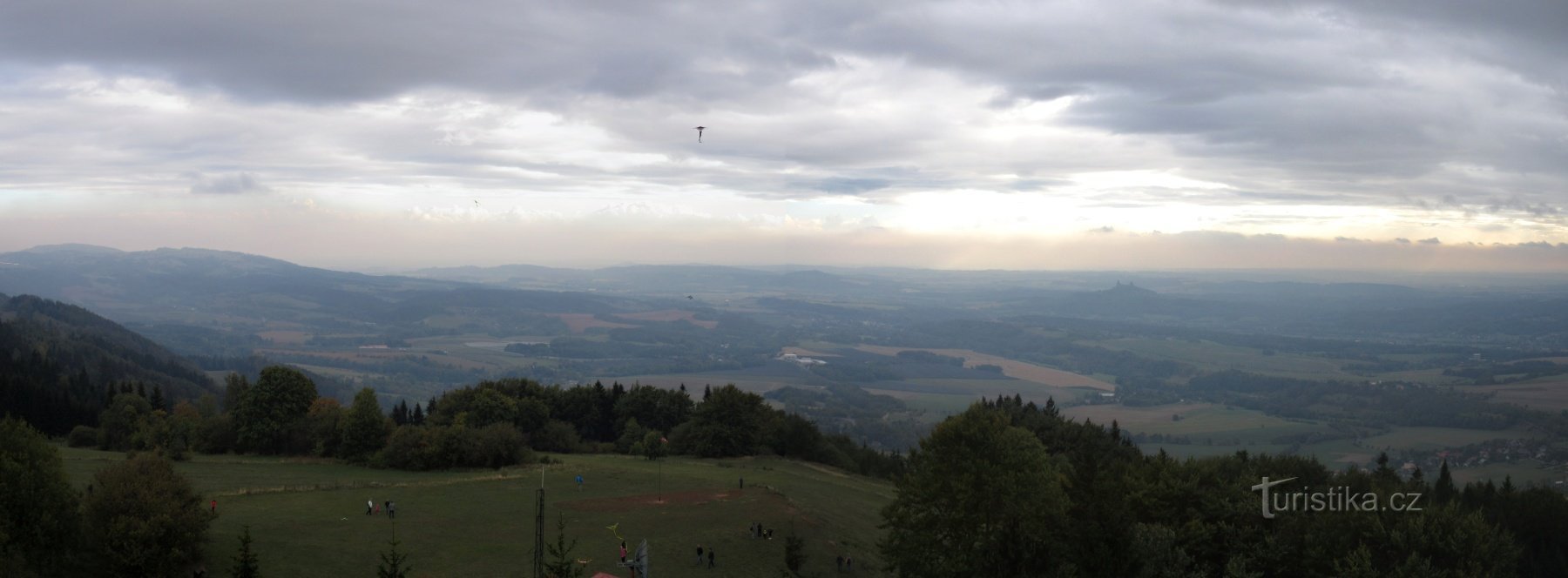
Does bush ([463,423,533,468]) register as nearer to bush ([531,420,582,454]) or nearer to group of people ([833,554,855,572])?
bush ([531,420,582,454])

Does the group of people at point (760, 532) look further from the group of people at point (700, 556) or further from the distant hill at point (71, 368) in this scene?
the distant hill at point (71, 368)

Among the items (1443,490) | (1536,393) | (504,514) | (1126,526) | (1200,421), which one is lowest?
(1200,421)

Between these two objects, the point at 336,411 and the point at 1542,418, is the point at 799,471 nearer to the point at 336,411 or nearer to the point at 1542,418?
the point at 336,411

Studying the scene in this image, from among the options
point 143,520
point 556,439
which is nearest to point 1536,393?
point 556,439

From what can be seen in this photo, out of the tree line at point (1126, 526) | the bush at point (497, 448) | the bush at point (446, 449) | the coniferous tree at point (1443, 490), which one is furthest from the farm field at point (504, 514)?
the coniferous tree at point (1443, 490)

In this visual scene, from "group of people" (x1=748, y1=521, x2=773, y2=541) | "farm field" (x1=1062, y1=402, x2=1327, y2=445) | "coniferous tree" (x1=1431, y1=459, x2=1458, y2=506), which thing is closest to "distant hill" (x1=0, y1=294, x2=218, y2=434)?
"group of people" (x1=748, y1=521, x2=773, y2=541)

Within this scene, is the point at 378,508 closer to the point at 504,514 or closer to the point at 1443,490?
the point at 504,514
